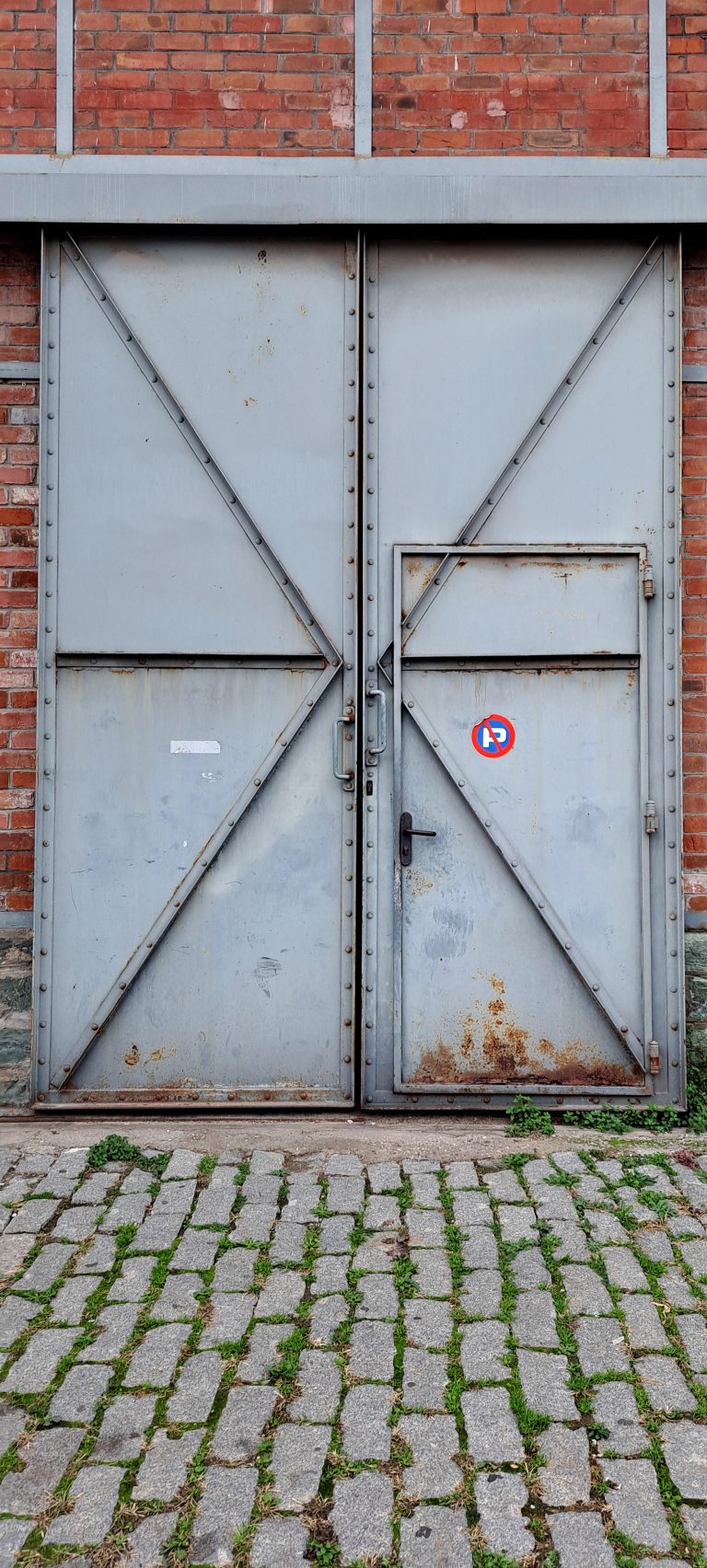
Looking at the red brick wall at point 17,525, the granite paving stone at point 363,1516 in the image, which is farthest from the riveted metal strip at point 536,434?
the granite paving stone at point 363,1516

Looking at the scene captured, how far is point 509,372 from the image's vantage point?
172 inches

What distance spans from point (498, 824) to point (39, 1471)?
2741mm

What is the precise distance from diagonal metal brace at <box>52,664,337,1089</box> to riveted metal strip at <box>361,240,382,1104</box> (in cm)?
22

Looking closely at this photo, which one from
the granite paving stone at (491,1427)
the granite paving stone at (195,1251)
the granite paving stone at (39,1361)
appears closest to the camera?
the granite paving stone at (491,1427)

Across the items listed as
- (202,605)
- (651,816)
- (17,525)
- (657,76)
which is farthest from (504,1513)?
(657,76)

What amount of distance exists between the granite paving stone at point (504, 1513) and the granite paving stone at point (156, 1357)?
0.82 meters

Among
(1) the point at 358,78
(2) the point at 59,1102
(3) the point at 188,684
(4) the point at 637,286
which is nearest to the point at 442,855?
(3) the point at 188,684

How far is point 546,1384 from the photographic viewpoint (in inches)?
103

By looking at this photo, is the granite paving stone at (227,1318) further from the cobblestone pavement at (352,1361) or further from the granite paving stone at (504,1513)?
the granite paving stone at (504,1513)

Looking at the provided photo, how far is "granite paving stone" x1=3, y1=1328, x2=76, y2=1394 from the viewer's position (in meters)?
2.63

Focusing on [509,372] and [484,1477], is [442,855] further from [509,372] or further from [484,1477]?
[484,1477]

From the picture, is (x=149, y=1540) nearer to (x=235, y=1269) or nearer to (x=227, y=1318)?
(x=227, y=1318)

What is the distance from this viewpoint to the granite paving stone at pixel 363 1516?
212 cm

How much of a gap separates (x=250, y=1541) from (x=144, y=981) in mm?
2419
